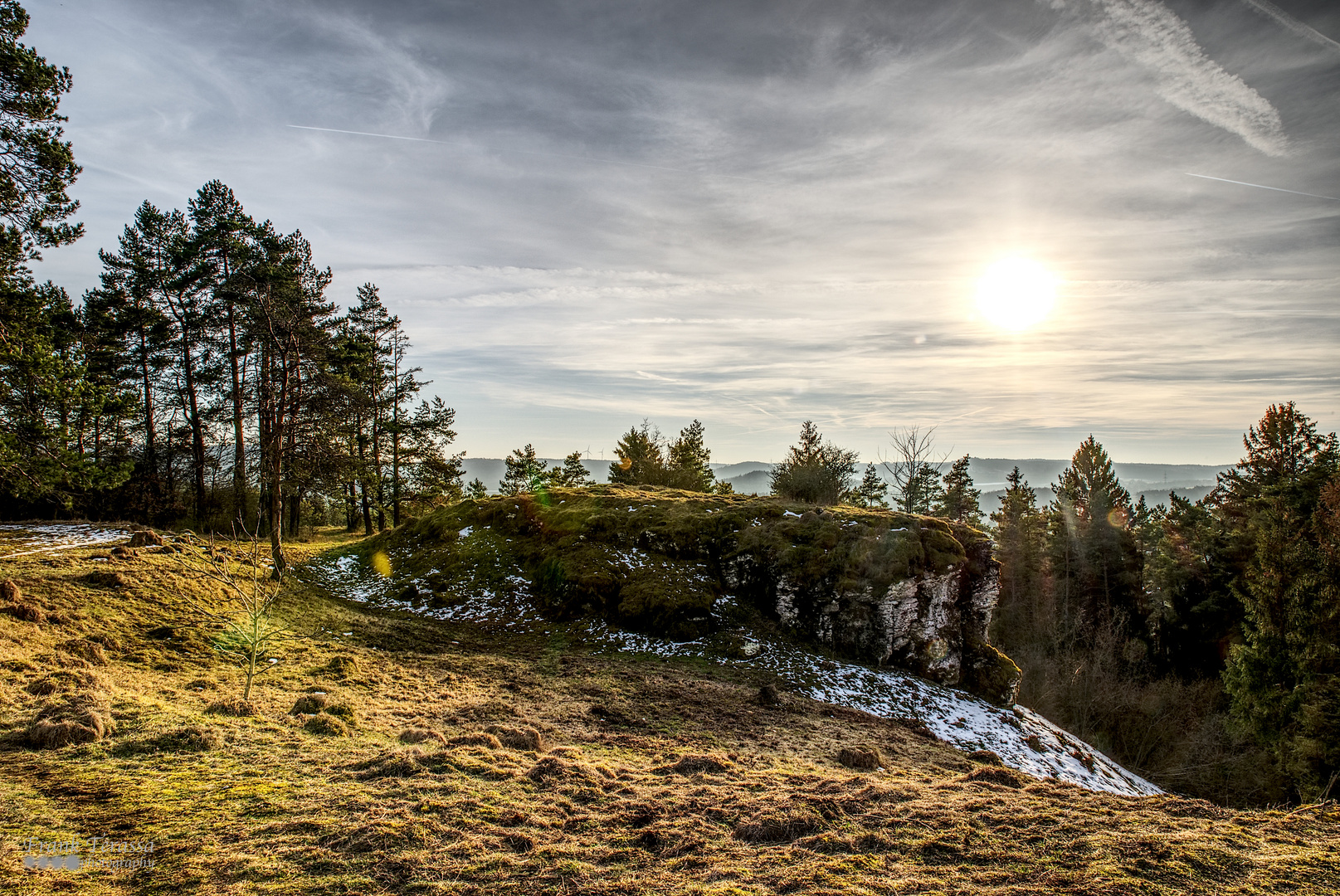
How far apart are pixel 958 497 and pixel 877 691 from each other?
3822cm

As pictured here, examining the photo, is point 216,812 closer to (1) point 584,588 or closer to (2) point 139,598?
(2) point 139,598

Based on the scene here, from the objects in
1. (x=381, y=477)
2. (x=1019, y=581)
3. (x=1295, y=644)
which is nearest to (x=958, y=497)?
(x=1019, y=581)

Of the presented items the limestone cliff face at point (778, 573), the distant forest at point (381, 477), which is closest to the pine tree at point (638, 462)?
the distant forest at point (381, 477)

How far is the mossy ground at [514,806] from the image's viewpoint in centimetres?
529

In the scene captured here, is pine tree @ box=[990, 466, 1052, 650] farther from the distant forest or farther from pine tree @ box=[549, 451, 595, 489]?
pine tree @ box=[549, 451, 595, 489]

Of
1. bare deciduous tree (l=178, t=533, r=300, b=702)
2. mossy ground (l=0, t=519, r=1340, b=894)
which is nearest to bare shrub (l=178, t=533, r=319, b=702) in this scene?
bare deciduous tree (l=178, t=533, r=300, b=702)

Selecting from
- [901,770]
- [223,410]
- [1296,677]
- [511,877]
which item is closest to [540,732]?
[511,877]

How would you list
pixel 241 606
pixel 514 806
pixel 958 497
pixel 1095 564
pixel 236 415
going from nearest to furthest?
pixel 514 806 < pixel 241 606 < pixel 236 415 < pixel 1095 564 < pixel 958 497

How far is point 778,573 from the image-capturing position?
20109mm

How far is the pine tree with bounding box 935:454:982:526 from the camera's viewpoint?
49125 mm

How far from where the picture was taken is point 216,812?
6098 millimetres

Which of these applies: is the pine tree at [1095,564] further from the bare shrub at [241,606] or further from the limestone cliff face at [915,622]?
the bare shrub at [241,606]

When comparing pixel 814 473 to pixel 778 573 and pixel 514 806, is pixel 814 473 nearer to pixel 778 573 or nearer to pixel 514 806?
pixel 778 573

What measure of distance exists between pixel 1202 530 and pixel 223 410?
5740cm
